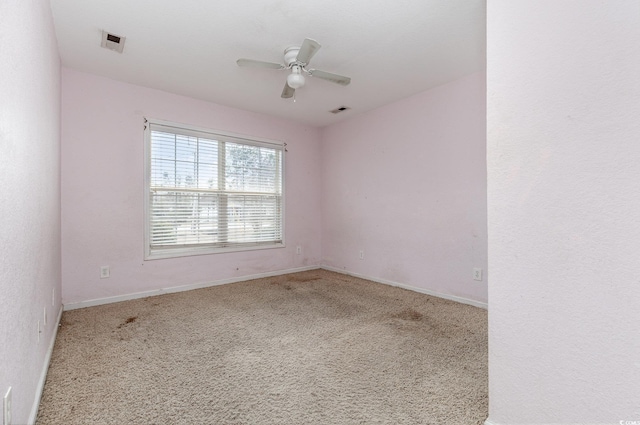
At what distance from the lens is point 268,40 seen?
2469 millimetres

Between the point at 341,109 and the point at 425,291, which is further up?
the point at 341,109

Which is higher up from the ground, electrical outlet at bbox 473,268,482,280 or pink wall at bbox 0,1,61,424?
pink wall at bbox 0,1,61,424

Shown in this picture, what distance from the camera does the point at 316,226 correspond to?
16.5ft

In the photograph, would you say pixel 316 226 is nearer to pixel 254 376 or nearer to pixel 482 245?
pixel 482 245

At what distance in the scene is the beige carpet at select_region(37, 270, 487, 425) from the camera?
1.46m

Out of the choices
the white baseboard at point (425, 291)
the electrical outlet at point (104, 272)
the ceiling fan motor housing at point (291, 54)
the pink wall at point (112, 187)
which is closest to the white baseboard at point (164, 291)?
the pink wall at point (112, 187)

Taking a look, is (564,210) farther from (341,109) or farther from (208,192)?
(208,192)

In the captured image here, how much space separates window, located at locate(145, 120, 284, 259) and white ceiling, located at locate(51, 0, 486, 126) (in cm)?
69

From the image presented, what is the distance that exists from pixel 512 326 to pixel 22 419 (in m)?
2.04

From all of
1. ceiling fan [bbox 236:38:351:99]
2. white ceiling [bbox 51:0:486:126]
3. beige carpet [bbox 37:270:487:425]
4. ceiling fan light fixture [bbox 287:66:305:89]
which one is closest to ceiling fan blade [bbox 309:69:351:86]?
ceiling fan [bbox 236:38:351:99]

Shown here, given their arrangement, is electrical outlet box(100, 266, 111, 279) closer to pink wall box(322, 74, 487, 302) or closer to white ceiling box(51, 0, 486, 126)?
white ceiling box(51, 0, 486, 126)

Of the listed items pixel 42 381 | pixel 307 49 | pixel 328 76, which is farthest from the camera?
pixel 328 76

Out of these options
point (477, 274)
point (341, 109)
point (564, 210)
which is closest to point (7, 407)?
point (564, 210)

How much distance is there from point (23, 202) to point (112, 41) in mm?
1907
